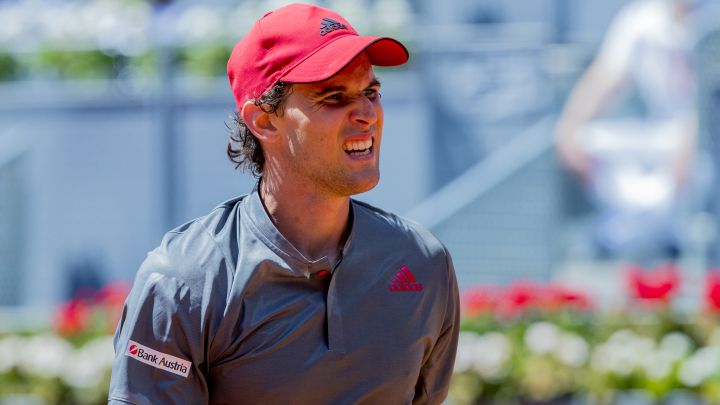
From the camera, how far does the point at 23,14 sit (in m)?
10.5

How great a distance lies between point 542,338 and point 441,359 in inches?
142

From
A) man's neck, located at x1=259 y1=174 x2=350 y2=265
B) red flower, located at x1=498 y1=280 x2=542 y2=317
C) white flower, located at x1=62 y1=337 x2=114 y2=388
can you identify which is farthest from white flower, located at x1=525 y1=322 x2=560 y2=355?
man's neck, located at x1=259 y1=174 x2=350 y2=265

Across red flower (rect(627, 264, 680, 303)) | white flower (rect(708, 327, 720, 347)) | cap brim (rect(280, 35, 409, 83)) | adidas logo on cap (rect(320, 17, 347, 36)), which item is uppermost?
adidas logo on cap (rect(320, 17, 347, 36))

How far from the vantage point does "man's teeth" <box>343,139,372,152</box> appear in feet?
7.81

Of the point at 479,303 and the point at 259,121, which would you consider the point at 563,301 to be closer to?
the point at 479,303

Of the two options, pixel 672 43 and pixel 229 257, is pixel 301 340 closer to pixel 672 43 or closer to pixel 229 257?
pixel 229 257

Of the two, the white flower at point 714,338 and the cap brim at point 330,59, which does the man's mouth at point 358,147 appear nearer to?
the cap brim at point 330,59

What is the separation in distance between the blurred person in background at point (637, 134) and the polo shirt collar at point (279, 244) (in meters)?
6.69

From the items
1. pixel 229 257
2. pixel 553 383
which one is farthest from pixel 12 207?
pixel 229 257

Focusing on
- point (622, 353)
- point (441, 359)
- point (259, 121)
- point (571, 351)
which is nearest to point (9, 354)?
point (571, 351)

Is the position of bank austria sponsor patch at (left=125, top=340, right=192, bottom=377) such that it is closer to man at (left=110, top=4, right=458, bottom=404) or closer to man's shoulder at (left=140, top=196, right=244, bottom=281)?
man at (left=110, top=4, right=458, bottom=404)

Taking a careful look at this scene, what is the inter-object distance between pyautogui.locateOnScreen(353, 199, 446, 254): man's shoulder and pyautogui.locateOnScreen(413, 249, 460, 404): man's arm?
46 mm

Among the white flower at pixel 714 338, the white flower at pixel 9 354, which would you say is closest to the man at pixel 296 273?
the white flower at pixel 714 338

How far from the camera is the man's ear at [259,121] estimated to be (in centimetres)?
244
